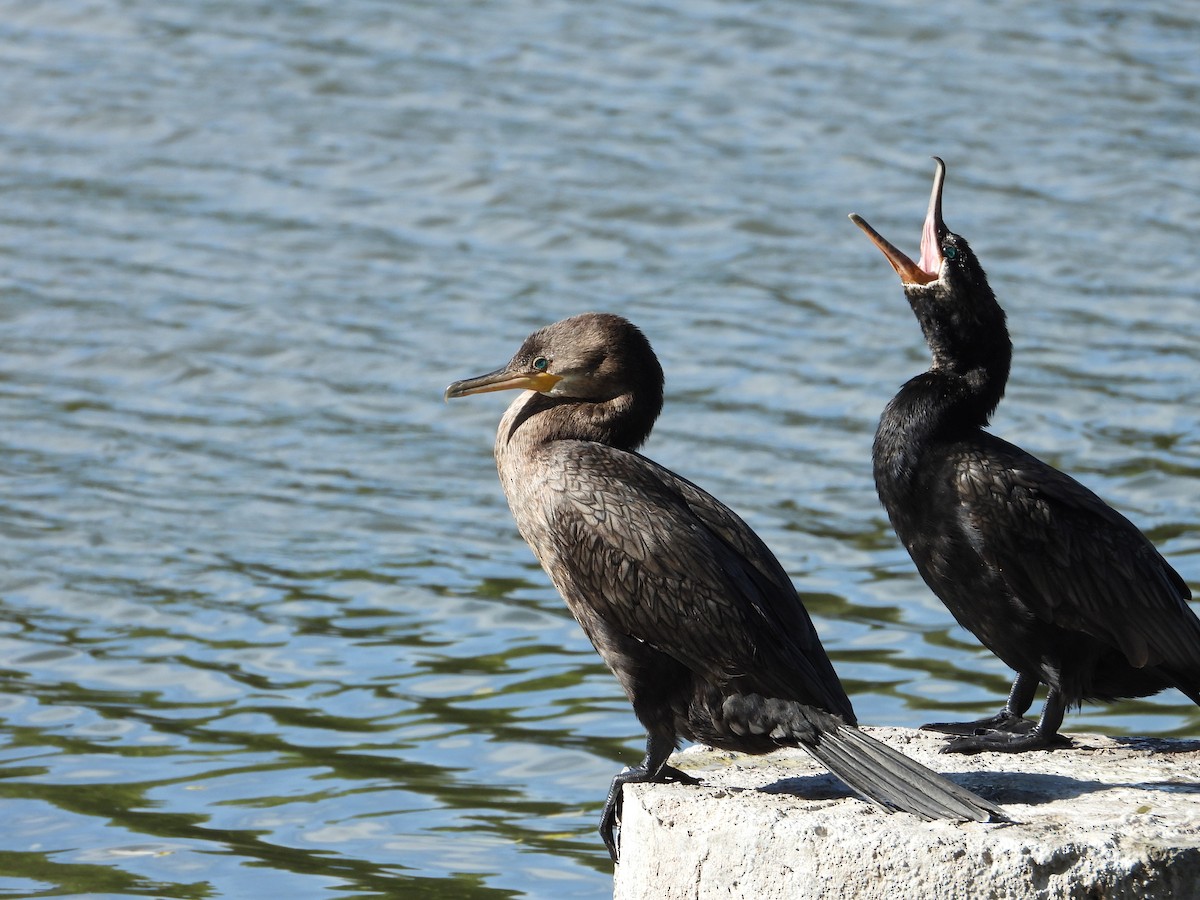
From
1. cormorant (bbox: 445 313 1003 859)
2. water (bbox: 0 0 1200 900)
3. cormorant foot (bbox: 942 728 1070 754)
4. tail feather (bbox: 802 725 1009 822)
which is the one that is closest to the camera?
tail feather (bbox: 802 725 1009 822)

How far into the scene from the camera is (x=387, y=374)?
35.3 ft

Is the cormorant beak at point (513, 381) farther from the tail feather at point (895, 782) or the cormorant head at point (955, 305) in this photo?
the tail feather at point (895, 782)

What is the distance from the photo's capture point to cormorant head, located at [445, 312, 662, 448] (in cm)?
524

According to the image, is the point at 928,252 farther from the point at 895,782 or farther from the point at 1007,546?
the point at 895,782

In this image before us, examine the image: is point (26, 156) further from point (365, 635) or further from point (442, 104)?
point (365, 635)

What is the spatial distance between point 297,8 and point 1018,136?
5752 mm

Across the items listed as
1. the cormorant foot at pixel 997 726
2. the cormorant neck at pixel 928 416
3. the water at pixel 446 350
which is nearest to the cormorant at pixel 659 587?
the cormorant neck at pixel 928 416

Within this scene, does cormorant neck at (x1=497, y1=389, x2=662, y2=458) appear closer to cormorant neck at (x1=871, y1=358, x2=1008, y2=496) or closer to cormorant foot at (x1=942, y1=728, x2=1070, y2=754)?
cormorant neck at (x1=871, y1=358, x2=1008, y2=496)

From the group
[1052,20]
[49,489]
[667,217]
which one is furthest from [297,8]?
[49,489]

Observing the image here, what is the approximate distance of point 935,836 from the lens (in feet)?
13.9

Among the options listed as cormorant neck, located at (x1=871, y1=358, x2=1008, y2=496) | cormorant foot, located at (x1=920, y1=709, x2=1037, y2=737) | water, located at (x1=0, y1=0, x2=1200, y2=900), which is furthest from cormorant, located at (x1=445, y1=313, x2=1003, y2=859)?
water, located at (x1=0, y1=0, x2=1200, y2=900)

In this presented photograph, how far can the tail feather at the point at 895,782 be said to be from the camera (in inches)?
169

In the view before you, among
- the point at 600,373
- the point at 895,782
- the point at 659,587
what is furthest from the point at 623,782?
the point at 600,373

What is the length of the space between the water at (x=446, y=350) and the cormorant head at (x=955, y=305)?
2051 millimetres
